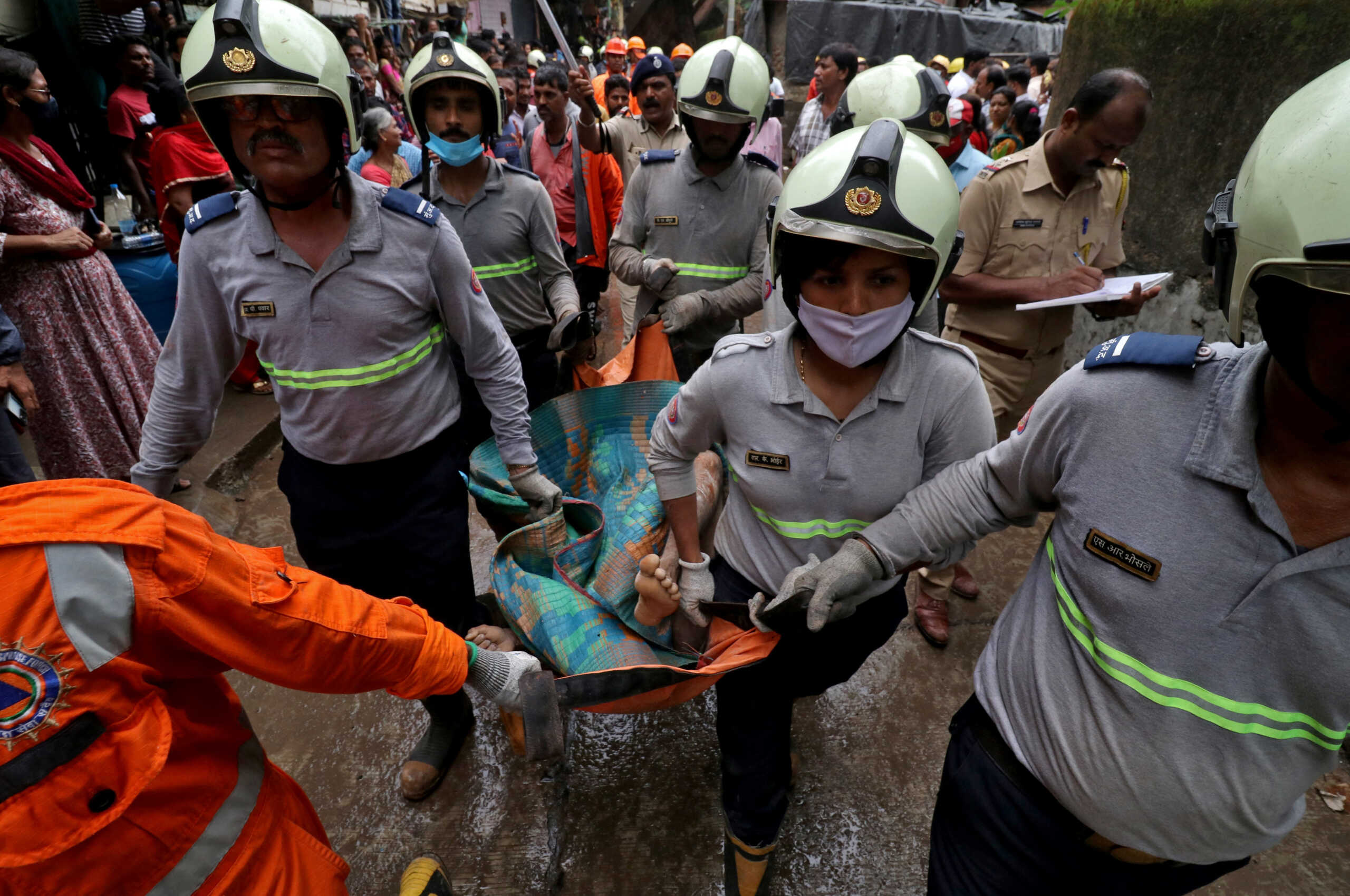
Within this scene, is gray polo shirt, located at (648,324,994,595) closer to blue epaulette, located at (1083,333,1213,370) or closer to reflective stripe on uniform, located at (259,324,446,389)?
blue epaulette, located at (1083,333,1213,370)

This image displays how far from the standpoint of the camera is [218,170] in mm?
4320

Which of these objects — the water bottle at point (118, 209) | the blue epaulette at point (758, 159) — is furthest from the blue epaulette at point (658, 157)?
the water bottle at point (118, 209)

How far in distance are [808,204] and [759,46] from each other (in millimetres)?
17195

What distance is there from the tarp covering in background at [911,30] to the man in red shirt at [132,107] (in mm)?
11659

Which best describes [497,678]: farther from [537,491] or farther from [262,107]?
[262,107]

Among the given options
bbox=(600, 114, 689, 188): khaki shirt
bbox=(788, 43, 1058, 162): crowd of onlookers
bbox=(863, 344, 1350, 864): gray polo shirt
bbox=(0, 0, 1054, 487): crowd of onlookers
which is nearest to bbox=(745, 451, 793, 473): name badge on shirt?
bbox=(863, 344, 1350, 864): gray polo shirt

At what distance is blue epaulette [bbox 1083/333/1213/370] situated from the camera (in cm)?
103

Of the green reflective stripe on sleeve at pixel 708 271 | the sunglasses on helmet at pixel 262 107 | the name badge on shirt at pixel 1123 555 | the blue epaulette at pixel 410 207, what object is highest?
the sunglasses on helmet at pixel 262 107

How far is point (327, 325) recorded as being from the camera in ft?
5.94

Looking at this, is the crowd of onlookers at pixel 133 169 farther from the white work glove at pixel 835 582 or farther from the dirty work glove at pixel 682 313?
the white work glove at pixel 835 582

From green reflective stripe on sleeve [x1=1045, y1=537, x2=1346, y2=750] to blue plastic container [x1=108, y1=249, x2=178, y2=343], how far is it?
489 cm

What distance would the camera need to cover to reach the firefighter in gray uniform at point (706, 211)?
297cm

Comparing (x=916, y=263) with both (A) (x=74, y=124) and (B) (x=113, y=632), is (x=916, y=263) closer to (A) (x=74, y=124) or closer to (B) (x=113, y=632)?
(B) (x=113, y=632)

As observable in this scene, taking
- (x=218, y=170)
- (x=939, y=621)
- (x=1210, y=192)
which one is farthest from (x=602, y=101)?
(x=939, y=621)
